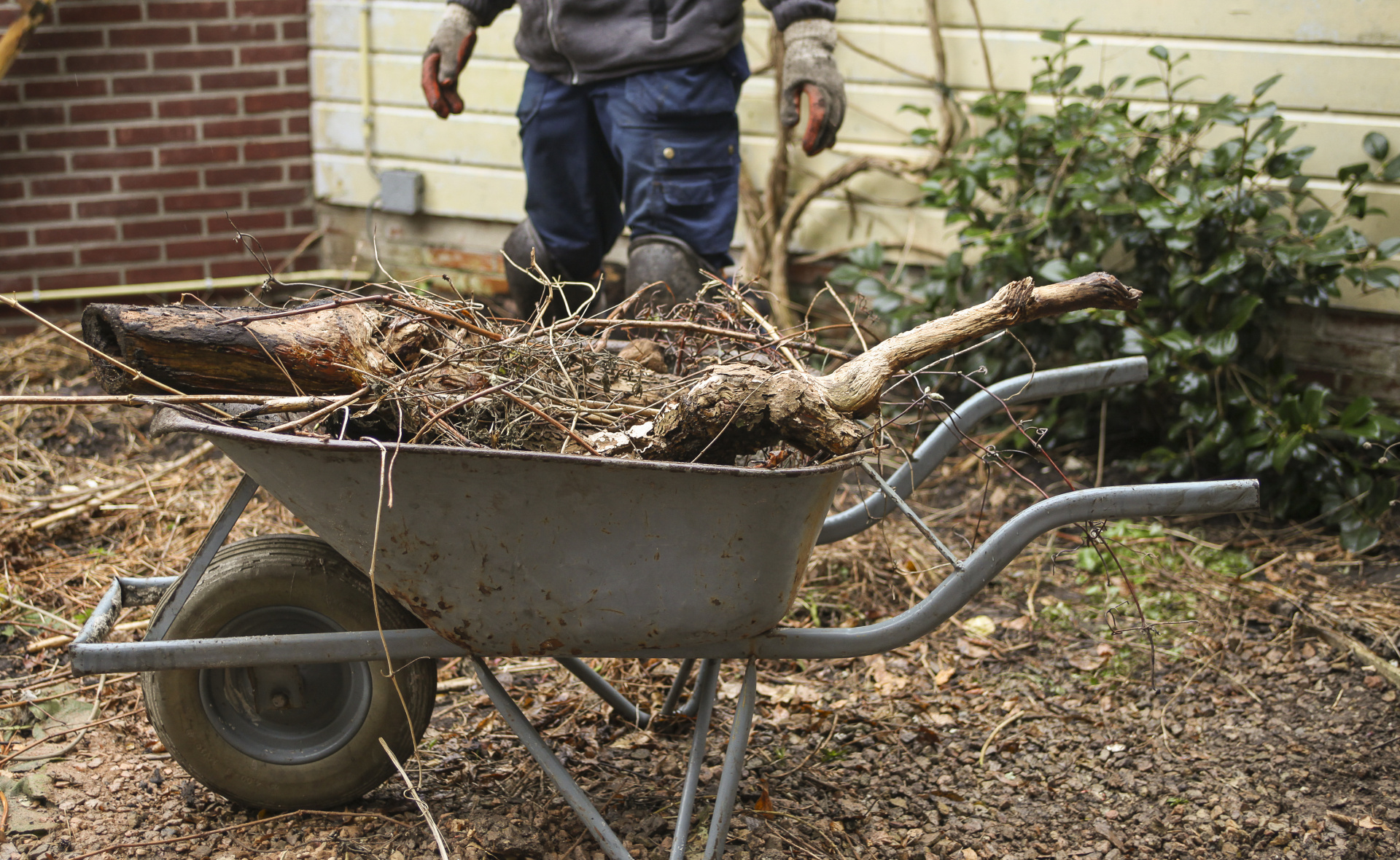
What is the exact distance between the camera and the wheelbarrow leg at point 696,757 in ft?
5.44

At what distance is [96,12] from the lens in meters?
4.25

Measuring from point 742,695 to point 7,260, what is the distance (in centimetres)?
409

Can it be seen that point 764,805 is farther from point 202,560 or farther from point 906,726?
point 202,560

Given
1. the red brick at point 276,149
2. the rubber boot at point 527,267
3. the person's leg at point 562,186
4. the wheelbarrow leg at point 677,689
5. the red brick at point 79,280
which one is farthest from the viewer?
the red brick at point 276,149

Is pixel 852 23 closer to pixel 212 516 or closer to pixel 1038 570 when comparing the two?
pixel 1038 570

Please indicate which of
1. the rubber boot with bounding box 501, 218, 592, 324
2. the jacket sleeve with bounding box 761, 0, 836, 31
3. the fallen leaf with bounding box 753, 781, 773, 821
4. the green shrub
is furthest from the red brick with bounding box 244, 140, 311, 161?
the fallen leaf with bounding box 753, 781, 773, 821

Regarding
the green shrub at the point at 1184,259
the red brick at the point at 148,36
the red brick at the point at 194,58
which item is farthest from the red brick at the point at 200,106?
the green shrub at the point at 1184,259

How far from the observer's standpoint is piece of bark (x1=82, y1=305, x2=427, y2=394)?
1559 millimetres

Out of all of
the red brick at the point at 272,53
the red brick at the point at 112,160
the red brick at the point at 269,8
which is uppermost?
the red brick at the point at 269,8

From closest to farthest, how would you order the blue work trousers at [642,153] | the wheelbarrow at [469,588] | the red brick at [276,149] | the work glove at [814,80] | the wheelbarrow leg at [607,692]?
the wheelbarrow at [469,588] → the wheelbarrow leg at [607,692] → the work glove at [814,80] → the blue work trousers at [642,153] → the red brick at [276,149]

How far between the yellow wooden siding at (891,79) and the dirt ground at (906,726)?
4.75 ft

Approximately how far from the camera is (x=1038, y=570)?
3090 millimetres

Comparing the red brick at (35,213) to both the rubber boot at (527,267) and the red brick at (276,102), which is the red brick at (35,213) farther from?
the rubber boot at (527,267)

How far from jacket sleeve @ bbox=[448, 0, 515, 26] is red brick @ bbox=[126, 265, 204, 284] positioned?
225 cm
